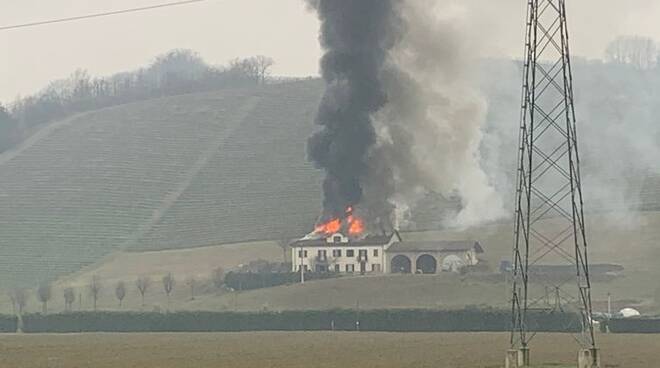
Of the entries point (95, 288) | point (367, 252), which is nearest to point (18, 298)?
point (95, 288)

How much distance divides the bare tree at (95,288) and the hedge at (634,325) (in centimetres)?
5828

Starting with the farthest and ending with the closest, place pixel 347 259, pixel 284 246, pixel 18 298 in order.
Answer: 1. pixel 284 246
2. pixel 18 298
3. pixel 347 259

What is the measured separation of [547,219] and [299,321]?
170 feet

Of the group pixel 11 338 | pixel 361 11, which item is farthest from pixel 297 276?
pixel 11 338

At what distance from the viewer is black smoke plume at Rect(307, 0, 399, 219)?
126 meters

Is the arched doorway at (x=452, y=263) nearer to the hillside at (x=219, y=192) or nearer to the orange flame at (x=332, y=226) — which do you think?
the orange flame at (x=332, y=226)

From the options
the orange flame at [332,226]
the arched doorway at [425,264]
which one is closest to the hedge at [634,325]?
Answer: the arched doorway at [425,264]

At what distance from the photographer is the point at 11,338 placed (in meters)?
98.1

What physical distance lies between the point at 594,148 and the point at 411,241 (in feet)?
130

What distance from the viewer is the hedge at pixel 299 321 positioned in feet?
323

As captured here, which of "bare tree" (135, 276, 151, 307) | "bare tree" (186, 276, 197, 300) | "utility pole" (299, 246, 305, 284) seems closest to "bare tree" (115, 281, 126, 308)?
"bare tree" (135, 276, 151, 307)

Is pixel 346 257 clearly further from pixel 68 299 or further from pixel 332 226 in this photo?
pixel 68 299

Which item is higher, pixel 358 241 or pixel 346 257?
pixel 358 241

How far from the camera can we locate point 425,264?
13650 centimetres
